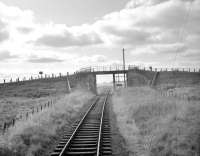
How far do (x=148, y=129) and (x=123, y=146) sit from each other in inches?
111

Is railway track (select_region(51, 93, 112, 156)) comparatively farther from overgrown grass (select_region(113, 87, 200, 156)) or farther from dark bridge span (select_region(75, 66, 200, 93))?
dark bridge span (select_region(75, 66, 200, 93))

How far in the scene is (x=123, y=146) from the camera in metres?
11.0

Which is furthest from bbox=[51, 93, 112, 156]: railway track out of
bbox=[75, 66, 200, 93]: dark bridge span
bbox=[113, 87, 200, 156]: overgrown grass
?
bbox=[75, 66, 200, 93]: dark bridge span

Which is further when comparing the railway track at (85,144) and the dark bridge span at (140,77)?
the dark bridge span at (140,77)

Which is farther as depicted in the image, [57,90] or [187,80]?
[187,80]

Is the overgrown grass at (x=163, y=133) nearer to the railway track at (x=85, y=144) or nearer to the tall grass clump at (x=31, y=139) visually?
the railway track at (x=85, y=144)

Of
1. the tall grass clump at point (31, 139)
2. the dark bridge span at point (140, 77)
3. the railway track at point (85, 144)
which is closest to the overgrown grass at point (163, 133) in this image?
the railway track at point (85, 144)

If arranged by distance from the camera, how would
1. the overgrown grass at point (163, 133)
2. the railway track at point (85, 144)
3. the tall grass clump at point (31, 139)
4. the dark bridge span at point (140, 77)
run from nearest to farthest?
the overgrown grass at point (163, 133) < the railway track at point (85, 144) < the tall grass clump at point (31, 139) < the dark bridge span at point (140, 77)

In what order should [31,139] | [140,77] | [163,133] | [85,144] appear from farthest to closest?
[140,77] → [31,139] → [85,144] → [163,133]

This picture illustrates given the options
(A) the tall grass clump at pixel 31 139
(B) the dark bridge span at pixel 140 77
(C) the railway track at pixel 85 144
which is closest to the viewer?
(C) the railway track at pixel 85 144

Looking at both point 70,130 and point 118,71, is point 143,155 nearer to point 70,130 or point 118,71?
point 70,130

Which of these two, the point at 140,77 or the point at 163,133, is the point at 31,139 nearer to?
the point at 163,133

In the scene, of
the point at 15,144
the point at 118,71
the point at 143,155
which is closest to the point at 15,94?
the point at 118,71

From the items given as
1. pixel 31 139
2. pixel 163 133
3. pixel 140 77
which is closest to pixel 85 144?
pixel 31 139
